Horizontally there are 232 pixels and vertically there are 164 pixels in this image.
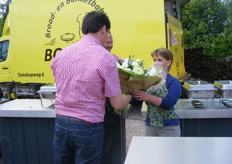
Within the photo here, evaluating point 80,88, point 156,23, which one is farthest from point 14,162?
point 156,23

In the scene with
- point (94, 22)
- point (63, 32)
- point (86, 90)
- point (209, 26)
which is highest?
point (209, 26)

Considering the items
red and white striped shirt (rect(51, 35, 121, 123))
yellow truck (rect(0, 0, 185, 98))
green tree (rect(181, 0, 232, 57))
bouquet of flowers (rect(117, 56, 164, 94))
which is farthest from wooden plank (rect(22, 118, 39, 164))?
green tree (rect(181, 0, 232, 57))

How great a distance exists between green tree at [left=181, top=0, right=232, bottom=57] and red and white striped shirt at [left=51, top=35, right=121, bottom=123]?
1258 centimetres

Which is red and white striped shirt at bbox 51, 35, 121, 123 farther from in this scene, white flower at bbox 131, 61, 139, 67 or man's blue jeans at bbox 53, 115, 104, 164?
white flower at bbox 131, 61, 139, 67

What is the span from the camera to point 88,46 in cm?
209

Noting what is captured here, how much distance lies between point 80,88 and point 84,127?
30cm

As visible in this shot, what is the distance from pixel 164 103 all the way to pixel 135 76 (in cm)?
40

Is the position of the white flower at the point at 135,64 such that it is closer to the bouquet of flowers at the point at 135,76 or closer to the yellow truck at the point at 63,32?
the bouquet of flowers at the point at 135,76

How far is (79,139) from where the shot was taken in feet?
7.04

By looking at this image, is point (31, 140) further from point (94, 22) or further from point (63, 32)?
point (63, 32)

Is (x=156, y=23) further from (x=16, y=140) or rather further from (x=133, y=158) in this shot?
(x=133, y=158)

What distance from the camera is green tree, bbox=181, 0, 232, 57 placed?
1412 centimetres

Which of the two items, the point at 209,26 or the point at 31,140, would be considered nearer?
the point at 31,140

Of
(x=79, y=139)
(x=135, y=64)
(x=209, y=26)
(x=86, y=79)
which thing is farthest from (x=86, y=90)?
(x=209, y=26)
